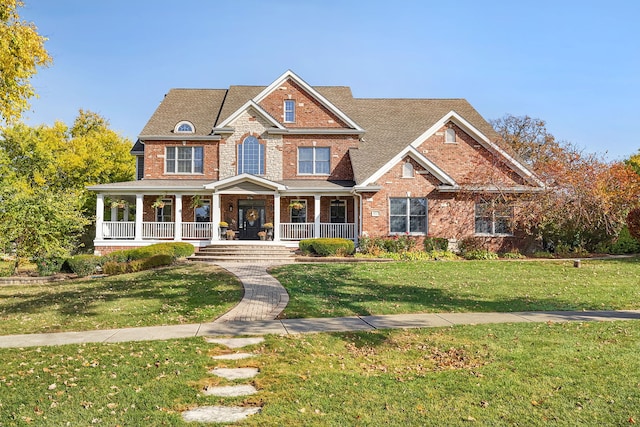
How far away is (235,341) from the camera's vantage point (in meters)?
7.79

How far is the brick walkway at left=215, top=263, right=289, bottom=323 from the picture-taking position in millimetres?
9844

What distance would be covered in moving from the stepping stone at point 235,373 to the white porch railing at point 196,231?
62.5ft

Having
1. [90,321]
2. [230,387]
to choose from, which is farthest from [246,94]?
[230,387]

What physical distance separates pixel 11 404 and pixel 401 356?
492 centimetres

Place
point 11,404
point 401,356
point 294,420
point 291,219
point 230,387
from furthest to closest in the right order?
point 291,219, point 401,356, point 230,387, point 11,404, point 294,420

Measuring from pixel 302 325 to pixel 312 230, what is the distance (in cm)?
1566

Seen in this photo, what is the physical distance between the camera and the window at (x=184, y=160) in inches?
1052

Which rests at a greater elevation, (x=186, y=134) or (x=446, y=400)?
(x=186, y=134)

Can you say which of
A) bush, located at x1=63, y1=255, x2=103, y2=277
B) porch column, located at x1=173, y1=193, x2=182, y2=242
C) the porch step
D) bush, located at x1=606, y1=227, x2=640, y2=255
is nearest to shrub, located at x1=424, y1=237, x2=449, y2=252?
the porch step

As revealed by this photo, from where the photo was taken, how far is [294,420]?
456cm

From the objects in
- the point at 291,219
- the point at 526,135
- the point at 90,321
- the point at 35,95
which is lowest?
the point at 90,321

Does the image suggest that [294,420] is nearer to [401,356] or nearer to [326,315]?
[401,356]

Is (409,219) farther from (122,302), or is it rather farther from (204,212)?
(122,302)

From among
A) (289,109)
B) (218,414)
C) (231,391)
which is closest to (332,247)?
(289,109)
